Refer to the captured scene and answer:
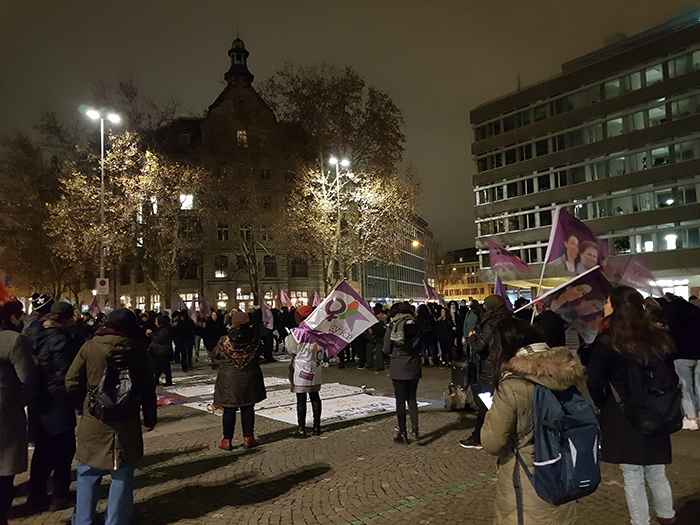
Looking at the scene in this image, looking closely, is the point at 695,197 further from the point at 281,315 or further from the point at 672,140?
the point at 281,315

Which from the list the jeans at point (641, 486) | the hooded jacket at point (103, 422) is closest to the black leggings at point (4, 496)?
the hooded jacket at point (103, 422)

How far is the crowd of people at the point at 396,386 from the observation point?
3.17 m

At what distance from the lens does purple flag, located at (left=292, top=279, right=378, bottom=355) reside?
8.61m

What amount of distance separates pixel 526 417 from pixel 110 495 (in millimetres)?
3394

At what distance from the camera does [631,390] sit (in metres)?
4.15

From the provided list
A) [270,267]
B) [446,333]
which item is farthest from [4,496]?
[270,267]

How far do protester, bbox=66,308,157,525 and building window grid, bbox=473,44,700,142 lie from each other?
48243mm

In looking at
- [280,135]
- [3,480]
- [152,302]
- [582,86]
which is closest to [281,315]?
[280,135]

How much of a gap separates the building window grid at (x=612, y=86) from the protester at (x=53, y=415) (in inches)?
1890

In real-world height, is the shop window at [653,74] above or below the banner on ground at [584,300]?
above

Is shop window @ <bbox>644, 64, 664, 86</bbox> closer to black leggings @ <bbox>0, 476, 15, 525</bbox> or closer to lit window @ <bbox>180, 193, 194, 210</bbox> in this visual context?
lit window @ <bbox>180, 193, 194, 210</bbox>

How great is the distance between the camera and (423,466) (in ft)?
23.1

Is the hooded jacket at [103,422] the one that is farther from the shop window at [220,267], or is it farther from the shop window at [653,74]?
the shop window at [653,74]

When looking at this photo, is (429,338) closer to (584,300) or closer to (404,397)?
(404,397)
